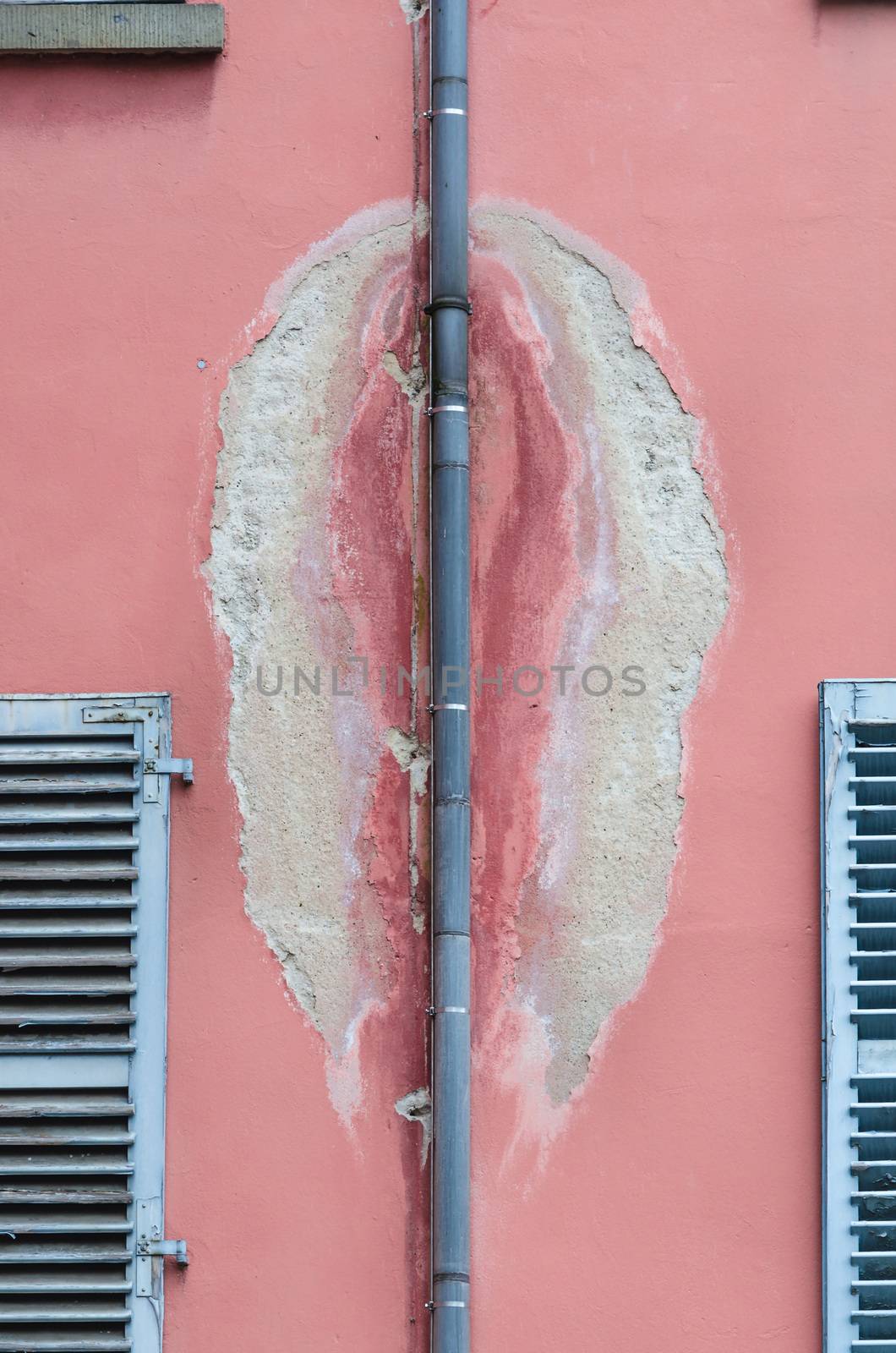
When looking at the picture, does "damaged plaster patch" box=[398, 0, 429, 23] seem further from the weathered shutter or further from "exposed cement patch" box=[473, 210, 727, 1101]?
the weathered shutter

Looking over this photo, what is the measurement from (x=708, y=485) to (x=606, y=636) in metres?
0.46

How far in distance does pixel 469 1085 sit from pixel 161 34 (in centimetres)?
270

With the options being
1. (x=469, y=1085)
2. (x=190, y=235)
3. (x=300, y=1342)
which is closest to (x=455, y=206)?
(x=190, y=235)

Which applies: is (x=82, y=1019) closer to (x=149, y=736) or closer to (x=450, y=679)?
(x=149, y=736)

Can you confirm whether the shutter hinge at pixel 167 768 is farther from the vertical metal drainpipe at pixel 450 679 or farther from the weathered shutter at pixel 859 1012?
the weathered shutter at pixel 859 1012

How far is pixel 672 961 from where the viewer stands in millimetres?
3373

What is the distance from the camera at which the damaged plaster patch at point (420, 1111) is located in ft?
10.9

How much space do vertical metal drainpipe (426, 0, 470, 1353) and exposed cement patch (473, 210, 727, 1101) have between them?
0.15 meters

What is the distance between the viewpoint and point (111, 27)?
352cm

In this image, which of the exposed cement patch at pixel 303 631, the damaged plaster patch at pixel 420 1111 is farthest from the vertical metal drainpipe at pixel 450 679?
the exposed cement patch at pixel 303 631

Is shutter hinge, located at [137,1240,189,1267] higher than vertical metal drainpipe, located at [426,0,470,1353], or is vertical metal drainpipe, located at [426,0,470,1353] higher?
vertical metal drainpipe, located at [426,0,470,1353]

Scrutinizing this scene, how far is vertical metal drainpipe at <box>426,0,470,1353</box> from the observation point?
10.6 ft

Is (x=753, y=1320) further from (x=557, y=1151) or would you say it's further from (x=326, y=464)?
(x=326, y=464)

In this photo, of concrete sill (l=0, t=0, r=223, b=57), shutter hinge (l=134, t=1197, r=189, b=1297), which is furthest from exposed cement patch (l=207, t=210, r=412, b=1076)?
concrete sill (l=0, t=0, r=223, b=57)
